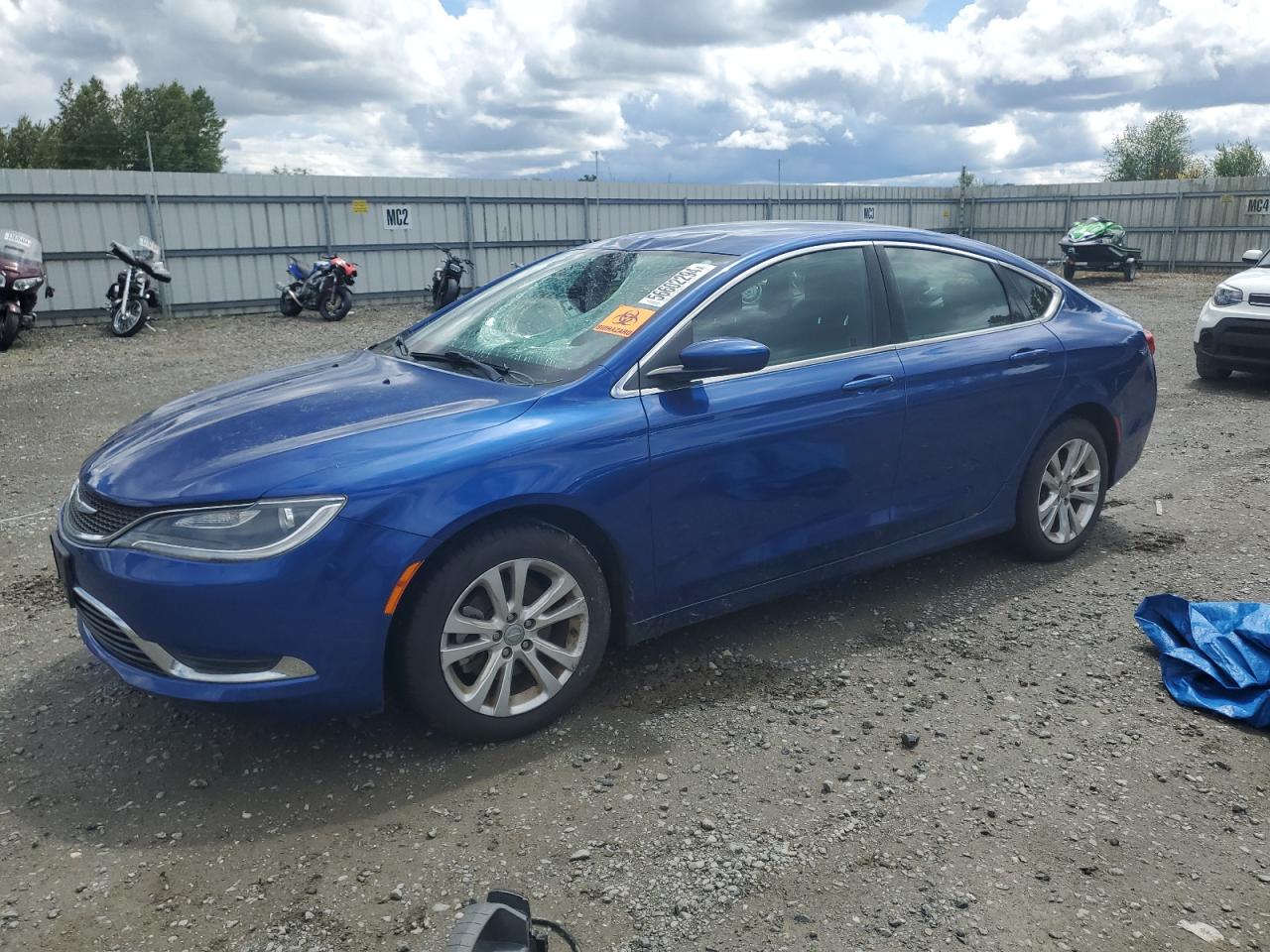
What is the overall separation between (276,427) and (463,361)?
0.82m

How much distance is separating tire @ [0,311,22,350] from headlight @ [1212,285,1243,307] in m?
14.0

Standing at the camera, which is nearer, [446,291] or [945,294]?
[945,294]

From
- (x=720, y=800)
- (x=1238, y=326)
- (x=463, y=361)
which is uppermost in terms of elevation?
(x=463, y=361)

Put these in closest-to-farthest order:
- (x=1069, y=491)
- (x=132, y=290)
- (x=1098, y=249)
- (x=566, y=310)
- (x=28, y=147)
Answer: (x=566, y=310) < (x=1069, y=491) < (x=132, y=290) < (x=1098, y=249) < (x=28, y=147)

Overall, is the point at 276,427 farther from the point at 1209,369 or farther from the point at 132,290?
the point at 132,290

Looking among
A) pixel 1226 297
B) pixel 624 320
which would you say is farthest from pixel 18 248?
pixel 1226 297

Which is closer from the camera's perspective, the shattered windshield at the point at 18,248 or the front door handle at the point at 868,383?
the front door handle at the point at 868,383

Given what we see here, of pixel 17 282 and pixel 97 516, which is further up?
pixel 17 282

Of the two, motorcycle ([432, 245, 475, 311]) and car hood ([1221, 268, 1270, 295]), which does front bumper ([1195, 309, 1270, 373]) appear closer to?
car hood ([1221, 268, 1270, 295])

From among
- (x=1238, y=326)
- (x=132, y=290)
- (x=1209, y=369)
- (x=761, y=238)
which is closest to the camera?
(x=761, y=238)

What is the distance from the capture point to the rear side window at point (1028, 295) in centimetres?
495

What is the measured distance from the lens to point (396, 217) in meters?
20.1

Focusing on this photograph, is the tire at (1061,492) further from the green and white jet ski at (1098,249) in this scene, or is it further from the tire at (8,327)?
the green and white jet ski at (1098,249)

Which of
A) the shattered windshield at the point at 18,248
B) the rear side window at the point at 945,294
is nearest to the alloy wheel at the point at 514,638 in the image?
the rear side window at the point at 945,294
